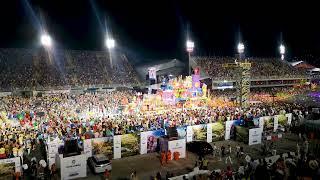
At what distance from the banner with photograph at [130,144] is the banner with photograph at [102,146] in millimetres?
768

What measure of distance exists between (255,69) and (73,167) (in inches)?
2128

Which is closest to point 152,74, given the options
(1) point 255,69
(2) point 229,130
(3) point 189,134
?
(1) point 255,69

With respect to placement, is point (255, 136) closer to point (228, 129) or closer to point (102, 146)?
point (228, 129)

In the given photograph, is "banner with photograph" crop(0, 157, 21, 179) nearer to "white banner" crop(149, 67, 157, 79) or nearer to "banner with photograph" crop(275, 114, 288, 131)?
"banner with photograph" crop(275, 114, 288, 131)

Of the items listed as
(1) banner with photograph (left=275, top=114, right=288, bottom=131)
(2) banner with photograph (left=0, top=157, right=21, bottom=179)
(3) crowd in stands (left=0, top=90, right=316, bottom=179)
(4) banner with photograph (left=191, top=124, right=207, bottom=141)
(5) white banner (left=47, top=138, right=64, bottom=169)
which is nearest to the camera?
(2) banner with photograph (left=0, top=157, right=21, bottom=179)

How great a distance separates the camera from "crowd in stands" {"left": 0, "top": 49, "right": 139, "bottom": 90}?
47.6m

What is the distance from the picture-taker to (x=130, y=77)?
5747 cm

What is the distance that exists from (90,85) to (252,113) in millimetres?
30521

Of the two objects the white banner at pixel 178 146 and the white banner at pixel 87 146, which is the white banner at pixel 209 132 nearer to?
the white banner at pixel 178 146

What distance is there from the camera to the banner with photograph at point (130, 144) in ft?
60.5

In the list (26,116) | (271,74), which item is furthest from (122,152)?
(271,74)

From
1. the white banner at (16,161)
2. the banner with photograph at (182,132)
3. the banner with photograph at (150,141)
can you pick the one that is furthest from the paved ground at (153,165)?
the white banner at (16,161)

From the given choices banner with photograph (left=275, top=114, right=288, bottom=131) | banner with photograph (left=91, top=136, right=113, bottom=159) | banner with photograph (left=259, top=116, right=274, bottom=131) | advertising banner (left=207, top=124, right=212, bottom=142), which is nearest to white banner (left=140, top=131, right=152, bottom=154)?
banner with photograph (left=91, top=136, right=113, bottom=159)

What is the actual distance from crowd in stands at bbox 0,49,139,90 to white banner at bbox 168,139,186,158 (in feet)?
113
